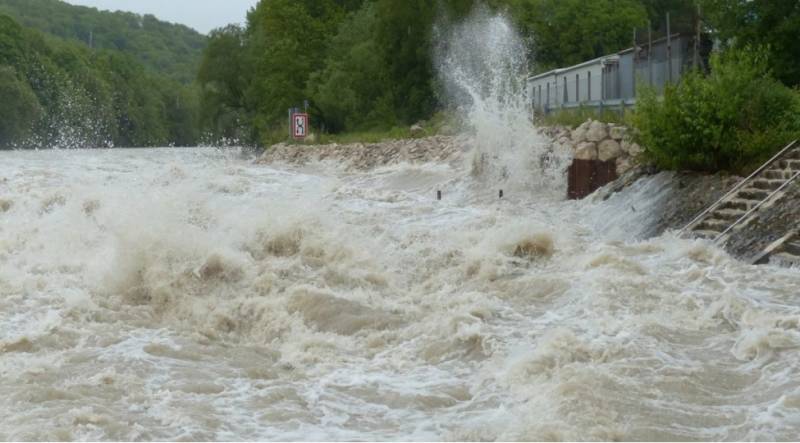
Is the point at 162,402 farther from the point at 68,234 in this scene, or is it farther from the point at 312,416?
the point at 68,234

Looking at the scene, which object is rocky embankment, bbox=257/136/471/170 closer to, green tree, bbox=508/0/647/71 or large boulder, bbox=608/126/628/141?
large boulder, bbox=608/126/628/141

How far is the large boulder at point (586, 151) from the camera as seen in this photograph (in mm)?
21906

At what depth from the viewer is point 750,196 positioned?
16250 millimetres

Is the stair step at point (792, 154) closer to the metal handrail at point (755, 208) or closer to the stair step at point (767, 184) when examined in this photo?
the stair step at point (767, 184)

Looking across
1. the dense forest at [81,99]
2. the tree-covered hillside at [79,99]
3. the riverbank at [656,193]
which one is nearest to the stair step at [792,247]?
the riverbank at [656,193]

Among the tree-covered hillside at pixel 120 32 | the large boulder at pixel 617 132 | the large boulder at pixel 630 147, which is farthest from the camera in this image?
the tree-covered hillside at pixel 120 32

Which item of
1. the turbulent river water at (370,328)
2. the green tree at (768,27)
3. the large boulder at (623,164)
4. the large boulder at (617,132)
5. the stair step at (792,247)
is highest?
the green tree at (768,27)

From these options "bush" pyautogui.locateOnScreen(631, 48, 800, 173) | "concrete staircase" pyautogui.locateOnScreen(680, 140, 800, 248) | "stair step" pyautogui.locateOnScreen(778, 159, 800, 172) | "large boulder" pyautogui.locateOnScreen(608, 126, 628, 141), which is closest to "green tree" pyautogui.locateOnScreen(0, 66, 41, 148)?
"large boulder" pyautogui.locateOnScreen(608, 126, 628, 141)

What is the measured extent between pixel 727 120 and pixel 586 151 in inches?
185

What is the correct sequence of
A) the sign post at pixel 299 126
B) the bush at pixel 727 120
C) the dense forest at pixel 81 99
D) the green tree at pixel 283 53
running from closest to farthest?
the bush at pixel 727 120 → the sign post at pixel 299 126 → the green tree at pixel 283 53 → the dense forest at pixel 81 99

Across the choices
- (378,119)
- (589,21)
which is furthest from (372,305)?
(589,21)

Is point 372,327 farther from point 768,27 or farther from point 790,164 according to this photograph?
point 768,27

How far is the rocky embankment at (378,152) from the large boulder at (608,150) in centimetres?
1027

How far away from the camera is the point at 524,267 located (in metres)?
14.0
